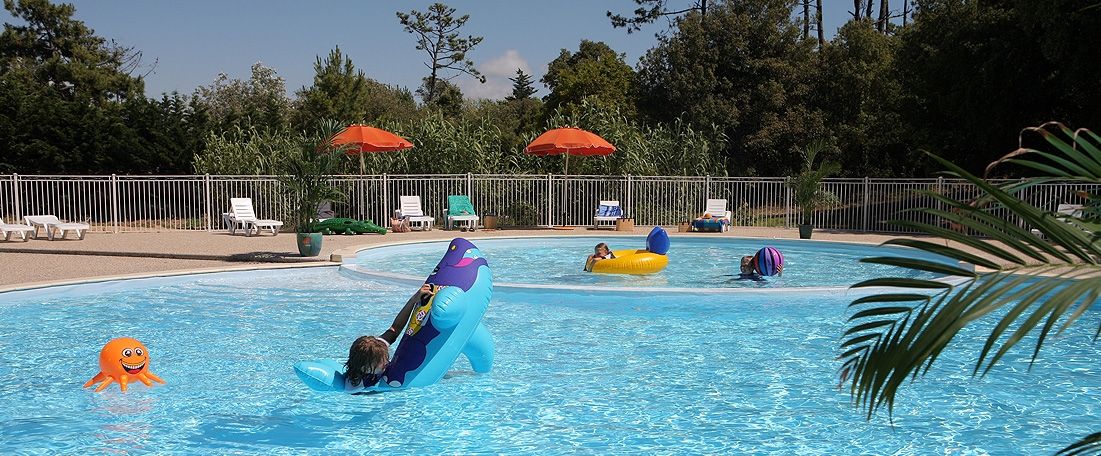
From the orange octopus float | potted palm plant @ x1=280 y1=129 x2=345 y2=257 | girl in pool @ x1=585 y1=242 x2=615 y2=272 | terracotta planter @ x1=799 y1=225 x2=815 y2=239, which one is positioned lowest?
the orange octopus float

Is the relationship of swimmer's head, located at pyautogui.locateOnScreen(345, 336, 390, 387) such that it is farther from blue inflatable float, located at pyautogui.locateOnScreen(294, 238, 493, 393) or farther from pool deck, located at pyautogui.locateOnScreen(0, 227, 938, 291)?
pool deck, located at pyautogui.locateOnScreen(0, 227, 938, 291)

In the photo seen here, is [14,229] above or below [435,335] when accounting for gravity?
above

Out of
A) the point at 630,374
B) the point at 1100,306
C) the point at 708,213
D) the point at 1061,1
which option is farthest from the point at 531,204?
the point at 630,374

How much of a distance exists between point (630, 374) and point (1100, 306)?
657 centimetres

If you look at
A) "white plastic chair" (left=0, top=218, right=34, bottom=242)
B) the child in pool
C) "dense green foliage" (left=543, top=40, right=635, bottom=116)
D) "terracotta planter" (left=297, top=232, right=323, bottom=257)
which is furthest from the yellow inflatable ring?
"dense green foliage" (left=543, top=40, right=635, bottom=116)

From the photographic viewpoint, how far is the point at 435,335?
544 centimetres

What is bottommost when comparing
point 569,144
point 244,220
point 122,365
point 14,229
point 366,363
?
point 122,365

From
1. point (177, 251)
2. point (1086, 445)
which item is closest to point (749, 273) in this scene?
point (177, 251)

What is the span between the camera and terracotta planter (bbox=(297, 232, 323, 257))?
1266 centimetres

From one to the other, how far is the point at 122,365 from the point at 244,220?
11969 millimetres

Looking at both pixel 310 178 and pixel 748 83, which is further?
pixel 748 83

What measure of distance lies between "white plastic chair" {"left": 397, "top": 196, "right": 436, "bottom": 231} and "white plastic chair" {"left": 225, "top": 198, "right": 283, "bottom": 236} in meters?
2.60

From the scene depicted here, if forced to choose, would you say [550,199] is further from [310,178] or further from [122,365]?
[122,365]

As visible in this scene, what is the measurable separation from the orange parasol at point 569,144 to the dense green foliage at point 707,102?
7.16 ft
